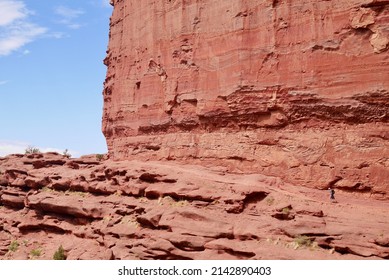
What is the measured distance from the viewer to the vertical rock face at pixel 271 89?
646 inches

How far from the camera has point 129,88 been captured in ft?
91.1

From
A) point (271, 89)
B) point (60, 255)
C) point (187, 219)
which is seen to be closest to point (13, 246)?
point (60, 255)

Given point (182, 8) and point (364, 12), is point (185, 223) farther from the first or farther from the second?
point (182, 8)

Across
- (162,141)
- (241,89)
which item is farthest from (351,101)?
(162,141)

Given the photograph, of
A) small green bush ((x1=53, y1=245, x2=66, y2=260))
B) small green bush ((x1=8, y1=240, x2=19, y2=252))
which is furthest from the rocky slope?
small green bush ((x1=53, y1=245, x2=66, y2=260))

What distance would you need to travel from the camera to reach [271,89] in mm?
18953

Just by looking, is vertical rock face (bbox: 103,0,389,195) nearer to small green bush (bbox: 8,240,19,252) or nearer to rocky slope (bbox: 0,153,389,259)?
rocky slope (bbox: 0,153,389,259)

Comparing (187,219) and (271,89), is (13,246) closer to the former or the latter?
(187,219)

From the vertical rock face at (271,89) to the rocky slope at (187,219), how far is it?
3.48 feet

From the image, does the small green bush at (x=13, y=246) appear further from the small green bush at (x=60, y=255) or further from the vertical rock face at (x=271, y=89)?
the vertical rock face at (x=271, y=89)

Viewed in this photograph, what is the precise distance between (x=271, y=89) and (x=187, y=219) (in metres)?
6.06

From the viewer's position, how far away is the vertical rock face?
53.8 feet

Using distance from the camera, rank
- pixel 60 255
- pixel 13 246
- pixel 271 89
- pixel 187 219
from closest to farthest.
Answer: pixel 187 219
pixel 271 89
pixel 60 255
pixel 13 246

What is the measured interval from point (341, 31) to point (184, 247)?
9.23m
